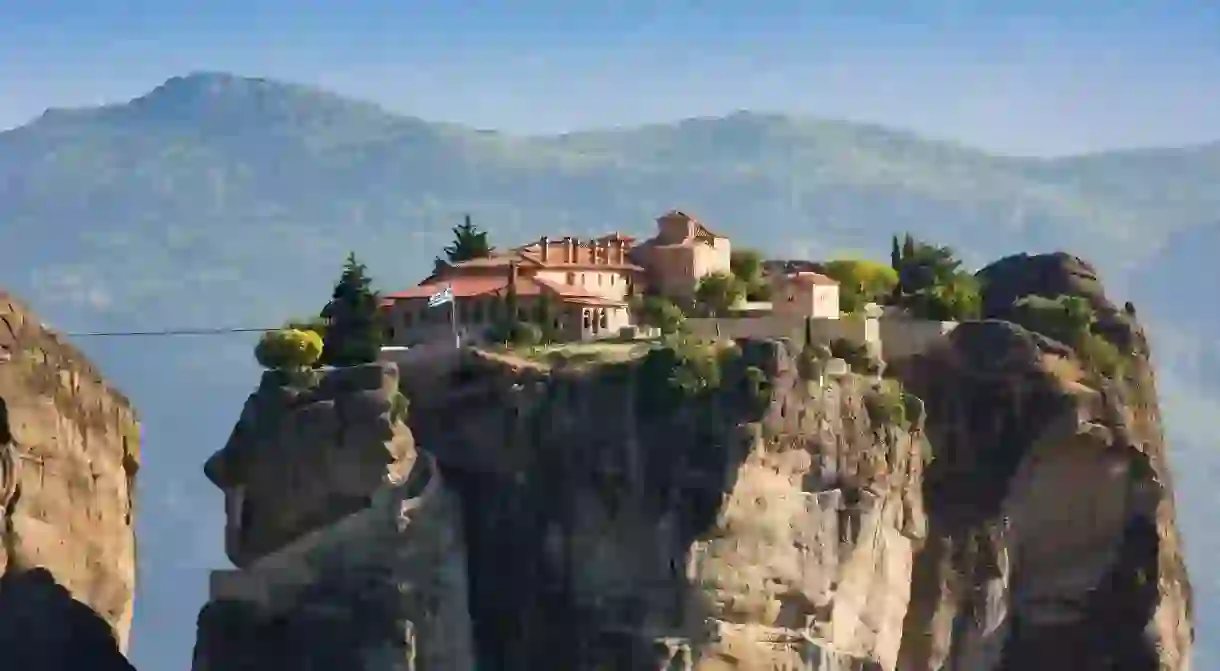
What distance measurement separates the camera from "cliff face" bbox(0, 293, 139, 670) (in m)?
84.7

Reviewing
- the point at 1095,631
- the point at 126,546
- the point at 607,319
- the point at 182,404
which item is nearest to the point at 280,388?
the point at 607,319

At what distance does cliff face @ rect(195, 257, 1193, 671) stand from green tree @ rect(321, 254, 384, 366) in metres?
1.26

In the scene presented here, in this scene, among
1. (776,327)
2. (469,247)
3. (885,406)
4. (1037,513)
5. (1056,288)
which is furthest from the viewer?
(1056,288)

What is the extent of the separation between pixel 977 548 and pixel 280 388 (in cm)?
1687

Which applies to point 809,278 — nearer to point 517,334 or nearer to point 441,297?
point 517,334

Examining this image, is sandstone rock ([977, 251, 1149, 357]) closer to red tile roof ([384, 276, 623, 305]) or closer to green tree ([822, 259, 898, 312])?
green tree ([822, 259, 898, 312])

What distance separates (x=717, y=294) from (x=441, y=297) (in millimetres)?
6749

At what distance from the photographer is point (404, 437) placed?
7738cm

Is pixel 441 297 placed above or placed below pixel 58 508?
above

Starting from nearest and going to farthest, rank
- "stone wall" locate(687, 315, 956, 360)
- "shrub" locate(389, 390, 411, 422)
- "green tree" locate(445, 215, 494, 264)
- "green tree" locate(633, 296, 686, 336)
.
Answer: "shrub" locate(389, 390, 411, 422)
"stone wall" locate(687, 315, 956, 360)
"green tree" locate(633, 296, 686, 336)
"green tree" locate(445, 215, 494, 264)

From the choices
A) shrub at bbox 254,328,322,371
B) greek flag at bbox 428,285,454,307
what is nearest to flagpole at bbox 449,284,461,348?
greek flag at bbox 428,285,454,307

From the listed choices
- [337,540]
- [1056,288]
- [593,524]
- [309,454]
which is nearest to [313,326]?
[309,454]

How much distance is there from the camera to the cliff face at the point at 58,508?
3334 inches

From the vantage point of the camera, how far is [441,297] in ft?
265
